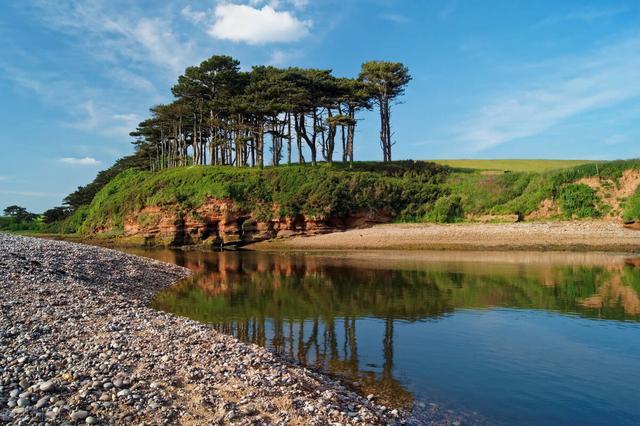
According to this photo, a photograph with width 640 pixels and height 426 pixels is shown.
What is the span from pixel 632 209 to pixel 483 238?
460 inches

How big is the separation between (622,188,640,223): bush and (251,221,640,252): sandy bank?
1299mm

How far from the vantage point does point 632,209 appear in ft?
121

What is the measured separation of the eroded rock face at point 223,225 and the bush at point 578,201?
15.6 meters

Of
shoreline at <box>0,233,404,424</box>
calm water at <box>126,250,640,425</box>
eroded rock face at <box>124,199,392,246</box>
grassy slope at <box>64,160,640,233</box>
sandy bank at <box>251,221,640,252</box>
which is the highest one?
grassy slope at <box>64,160,640,233</box>

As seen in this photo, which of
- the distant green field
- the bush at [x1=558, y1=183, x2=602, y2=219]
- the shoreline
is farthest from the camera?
the distant green field

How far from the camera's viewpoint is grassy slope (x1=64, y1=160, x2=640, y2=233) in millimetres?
42156

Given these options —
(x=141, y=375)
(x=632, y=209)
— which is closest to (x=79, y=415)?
(x=141, y=375)

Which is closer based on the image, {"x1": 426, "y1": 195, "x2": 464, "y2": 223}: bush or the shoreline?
the shoreline

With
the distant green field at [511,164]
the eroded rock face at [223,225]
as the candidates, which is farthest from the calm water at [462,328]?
the distant green field at [511,164]

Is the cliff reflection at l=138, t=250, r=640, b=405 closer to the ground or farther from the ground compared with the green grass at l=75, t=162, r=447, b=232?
closer to the ground

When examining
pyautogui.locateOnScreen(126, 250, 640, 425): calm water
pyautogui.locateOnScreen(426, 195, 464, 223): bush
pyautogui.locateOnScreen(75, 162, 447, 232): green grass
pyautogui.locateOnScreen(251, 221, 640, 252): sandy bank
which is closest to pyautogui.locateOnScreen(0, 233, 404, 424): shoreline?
pyautogui.locateOnScreen(126, 250, 640, 425): calm water

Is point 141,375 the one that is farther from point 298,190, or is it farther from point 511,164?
point 511,164

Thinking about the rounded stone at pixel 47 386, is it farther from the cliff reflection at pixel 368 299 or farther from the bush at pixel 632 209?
the bush at pixel 632 209

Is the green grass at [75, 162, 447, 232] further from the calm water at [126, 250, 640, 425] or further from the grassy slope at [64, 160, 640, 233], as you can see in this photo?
the calm water at [126, 250, 640, 425]
